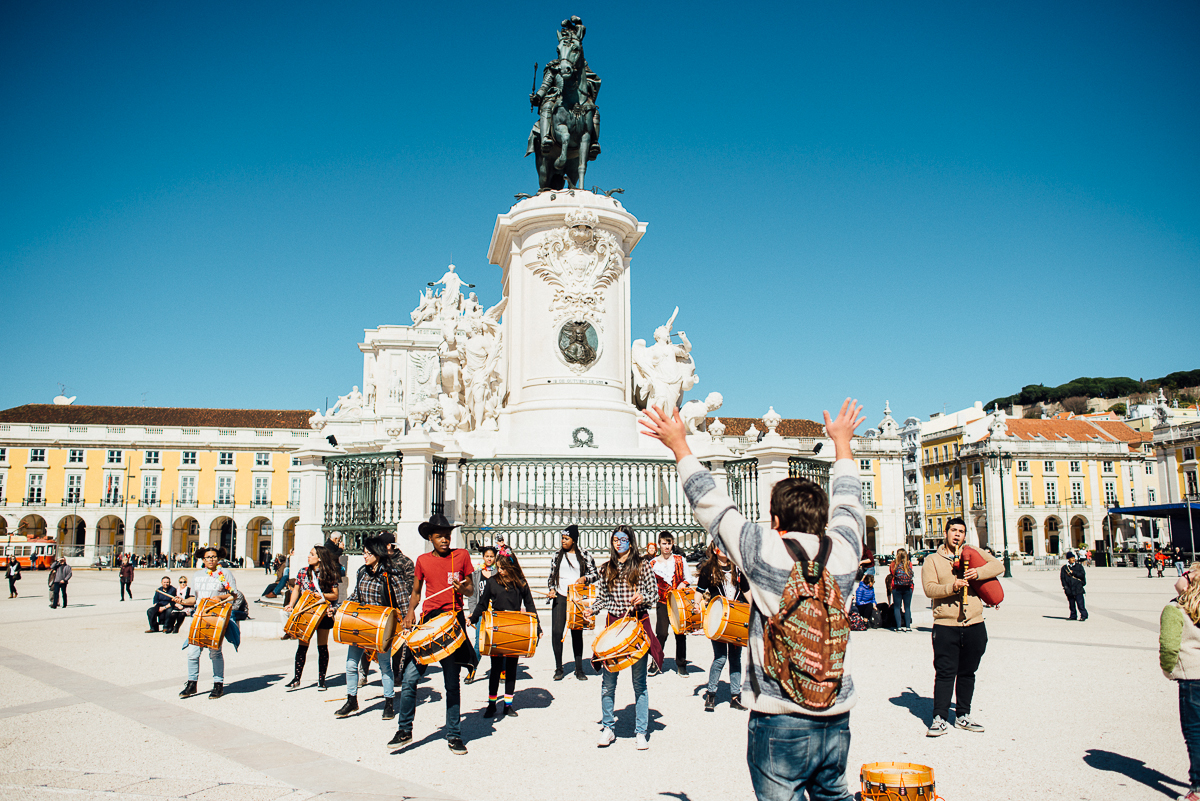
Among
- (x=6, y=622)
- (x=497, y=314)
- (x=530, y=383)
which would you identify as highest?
(x=497, y=314)

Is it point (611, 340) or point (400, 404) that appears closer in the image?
point (611, 340)

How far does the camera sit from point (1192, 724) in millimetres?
4773

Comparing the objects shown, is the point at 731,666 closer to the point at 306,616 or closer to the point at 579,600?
the point at 579,600

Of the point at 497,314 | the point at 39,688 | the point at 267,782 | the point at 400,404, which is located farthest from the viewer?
the point at 400,404

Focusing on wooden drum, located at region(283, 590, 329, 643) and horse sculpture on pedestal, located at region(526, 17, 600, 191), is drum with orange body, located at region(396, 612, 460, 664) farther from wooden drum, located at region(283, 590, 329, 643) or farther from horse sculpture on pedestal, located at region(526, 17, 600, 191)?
horse sculpture on pedestal, located at region(526, 17, 600, 191)

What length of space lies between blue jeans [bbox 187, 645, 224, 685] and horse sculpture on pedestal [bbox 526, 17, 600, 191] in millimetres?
12621

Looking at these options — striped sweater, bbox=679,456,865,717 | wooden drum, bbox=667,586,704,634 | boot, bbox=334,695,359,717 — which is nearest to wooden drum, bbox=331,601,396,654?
boot, bbox=334,695,359,717

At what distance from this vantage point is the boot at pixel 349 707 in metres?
7.00

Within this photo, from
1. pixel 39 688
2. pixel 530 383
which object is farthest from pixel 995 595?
pixel 530 383

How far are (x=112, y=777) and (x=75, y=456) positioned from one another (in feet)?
197

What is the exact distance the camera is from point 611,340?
1734cm

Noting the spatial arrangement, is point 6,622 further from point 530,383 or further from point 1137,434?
point 1137,434

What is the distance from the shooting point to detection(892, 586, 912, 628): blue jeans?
12648 mm

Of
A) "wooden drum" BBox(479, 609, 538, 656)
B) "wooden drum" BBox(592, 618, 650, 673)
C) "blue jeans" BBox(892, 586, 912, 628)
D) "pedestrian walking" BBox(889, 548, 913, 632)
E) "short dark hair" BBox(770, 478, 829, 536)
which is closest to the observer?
"short dark hair" BBox(770, 478, 829, 536)
